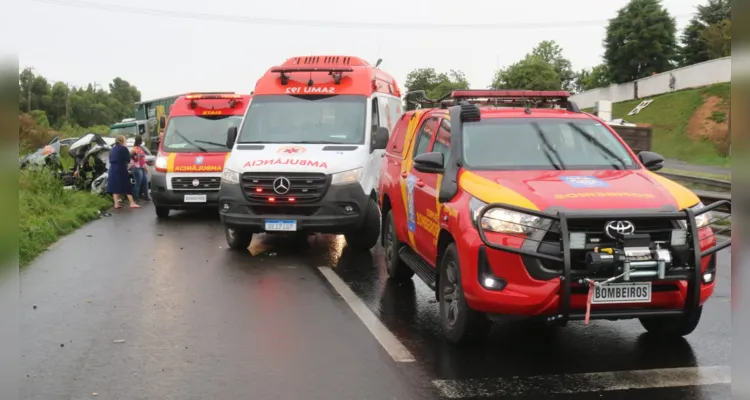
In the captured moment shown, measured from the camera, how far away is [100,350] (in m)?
5.77

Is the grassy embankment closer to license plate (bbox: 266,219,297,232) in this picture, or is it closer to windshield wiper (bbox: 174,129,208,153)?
windshield wiper (bbox: 174,129,208,153)

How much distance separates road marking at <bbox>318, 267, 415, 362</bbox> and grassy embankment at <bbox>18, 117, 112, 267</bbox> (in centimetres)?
413

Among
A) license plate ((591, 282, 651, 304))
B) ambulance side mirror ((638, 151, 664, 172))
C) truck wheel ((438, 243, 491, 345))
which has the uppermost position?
ambulance side mirror ((638, 151, 664, 172))

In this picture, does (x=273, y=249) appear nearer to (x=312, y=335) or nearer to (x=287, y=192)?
(x=287, y=192)

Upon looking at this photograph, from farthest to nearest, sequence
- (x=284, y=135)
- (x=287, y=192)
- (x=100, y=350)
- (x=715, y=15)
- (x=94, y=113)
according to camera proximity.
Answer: (x=94, y=113) < (x=715, y=15) < (x=284, y=135) < (x=287, y=192) < (x=100, y=350)

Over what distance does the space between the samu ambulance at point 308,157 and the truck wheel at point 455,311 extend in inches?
166

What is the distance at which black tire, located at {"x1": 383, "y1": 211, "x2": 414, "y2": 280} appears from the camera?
8.27 m

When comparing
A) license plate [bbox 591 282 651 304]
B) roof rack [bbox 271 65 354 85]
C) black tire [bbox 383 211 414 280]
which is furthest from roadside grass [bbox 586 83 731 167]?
license plate [bbox 591 282 651 304]

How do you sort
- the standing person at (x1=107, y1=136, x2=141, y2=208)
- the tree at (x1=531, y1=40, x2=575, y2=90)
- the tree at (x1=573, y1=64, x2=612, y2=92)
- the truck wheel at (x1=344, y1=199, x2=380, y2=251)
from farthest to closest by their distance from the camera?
the tree at (x1=531, y1=40, x2=575, y2=90)
the tree at (x1=573, y1=64, x2=612, y2=92)
the standing person at (x1=107, y1=136, x2=141, y2=208)
the truck wheel at (x1=344, y1=199, x2=380, y2=251)

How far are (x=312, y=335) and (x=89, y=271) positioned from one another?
174 inches

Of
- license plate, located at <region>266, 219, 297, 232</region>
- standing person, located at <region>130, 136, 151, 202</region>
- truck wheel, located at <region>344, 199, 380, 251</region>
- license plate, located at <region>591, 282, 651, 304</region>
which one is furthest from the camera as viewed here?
standing person, located at <region>130, 136, 151, 202</region>

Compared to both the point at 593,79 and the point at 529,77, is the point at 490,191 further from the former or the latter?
the point at 593,79

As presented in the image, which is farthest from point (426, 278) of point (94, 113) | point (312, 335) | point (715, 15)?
point (94, 113)

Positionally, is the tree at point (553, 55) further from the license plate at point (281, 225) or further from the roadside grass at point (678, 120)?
the license plate at point (281, 225)
